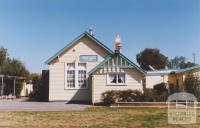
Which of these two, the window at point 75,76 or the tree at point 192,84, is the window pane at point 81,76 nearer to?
the window at point 75,76

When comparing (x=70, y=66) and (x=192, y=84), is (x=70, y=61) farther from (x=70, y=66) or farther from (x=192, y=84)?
(x=192, y=84)

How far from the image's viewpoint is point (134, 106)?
74.5ft

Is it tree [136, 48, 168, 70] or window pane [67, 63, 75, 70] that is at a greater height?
tree [136, 48, 168, 70]

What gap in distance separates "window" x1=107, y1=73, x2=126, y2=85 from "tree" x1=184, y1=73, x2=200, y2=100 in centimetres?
618

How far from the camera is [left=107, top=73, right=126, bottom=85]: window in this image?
25.4m

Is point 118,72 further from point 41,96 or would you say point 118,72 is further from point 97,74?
point 41,96

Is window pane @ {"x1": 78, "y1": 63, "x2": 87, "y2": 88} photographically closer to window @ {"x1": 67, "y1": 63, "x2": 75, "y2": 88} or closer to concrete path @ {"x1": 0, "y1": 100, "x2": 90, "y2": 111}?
window @ {"x1": 67, "y1": 63, "x2": 75, "y2": 88}

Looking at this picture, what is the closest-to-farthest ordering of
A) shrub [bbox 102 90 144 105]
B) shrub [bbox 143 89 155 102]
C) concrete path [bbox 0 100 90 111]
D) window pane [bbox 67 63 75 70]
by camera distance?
concrete path [bbox 0 100 90 111] < shrub [bbox 143 89 155 102] < shrub [bbox 102 90 144 105] < window pane [bbox 67 63 75 70]

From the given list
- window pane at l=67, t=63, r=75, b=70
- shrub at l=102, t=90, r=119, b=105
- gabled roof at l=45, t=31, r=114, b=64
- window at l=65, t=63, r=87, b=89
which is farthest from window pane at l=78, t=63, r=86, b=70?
shrub at l=102, t=90, r=119, b=105

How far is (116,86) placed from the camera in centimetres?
2534

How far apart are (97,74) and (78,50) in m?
3.54

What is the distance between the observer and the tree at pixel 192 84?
2691 cm

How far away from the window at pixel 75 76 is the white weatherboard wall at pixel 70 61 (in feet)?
1.10

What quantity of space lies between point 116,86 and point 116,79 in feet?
1.87
